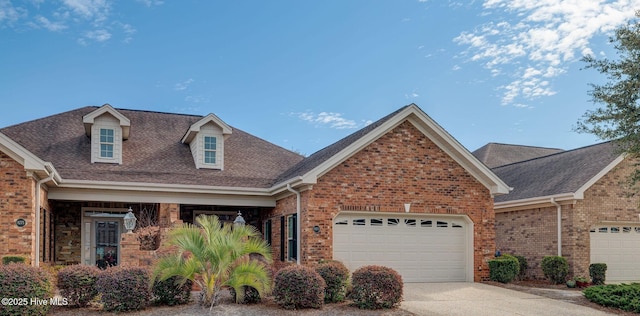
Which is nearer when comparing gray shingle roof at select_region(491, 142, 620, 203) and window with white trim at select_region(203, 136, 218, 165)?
window with white trim at select_region(203, 136, 218, 165)

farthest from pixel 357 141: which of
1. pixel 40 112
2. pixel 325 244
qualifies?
pixel 40 112

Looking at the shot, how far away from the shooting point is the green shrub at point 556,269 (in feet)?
62.4

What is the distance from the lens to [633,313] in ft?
44.8

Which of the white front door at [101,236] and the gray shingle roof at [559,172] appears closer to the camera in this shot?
the white front door at [101,236]

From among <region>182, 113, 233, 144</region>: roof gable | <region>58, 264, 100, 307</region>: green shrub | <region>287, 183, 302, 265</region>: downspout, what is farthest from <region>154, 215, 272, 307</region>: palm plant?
<region>182, 113, 233, 144</region>: roof gable

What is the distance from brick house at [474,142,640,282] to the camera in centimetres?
1945

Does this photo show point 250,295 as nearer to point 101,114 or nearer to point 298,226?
point 298,226

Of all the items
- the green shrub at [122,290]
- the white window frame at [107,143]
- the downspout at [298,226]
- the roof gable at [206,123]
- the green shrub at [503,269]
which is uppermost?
the roof gable at [206,123]

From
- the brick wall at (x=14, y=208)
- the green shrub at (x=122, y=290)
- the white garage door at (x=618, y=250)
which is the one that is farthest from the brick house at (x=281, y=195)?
the white garage door at (x=618, y=250)

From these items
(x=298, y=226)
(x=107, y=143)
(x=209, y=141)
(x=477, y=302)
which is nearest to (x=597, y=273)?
(x=477, y=302)

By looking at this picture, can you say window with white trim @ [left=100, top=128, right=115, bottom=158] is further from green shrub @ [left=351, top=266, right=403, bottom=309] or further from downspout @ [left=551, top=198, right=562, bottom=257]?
downspout @ [left=551, top=198, right=562, bottom=257]

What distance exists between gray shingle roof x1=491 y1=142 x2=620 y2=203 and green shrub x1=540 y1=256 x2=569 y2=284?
236cm

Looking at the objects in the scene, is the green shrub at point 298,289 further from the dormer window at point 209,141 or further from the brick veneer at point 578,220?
the brick veneer at point 578,220

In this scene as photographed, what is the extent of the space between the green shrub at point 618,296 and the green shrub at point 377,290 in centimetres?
578
